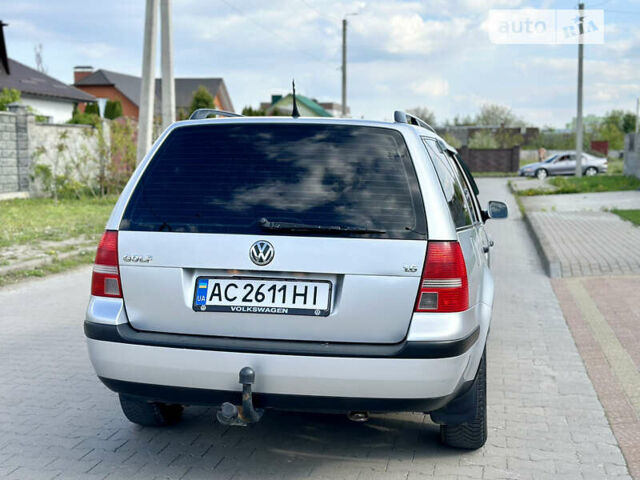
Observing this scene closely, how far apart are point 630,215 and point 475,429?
48.4ft

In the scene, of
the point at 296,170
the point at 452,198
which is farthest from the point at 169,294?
the point at 452,198

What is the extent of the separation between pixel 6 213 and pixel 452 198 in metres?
15.2

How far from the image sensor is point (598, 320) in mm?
7793

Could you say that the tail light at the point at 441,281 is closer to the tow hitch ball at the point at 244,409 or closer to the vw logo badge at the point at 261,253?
the vw logo badge at the point at 261,253

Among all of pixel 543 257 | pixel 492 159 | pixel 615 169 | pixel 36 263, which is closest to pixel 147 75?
pixel 36 263

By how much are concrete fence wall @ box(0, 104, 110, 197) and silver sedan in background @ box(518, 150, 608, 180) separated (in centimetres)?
2934

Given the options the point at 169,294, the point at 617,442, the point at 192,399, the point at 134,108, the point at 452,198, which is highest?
the point at 134,108

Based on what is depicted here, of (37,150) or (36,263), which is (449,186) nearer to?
(36,263)

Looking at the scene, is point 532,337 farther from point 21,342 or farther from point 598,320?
point 21,342

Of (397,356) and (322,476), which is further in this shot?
(322,476)

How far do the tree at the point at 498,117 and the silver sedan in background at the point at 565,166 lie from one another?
1584 inches

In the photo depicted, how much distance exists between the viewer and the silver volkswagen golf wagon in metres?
3.50

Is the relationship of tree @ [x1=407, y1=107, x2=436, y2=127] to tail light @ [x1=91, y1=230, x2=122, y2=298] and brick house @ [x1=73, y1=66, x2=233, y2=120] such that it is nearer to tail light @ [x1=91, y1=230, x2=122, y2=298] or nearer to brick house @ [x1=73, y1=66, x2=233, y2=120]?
brick house @ [x1=73, y1=66, x2=233, y2=120]

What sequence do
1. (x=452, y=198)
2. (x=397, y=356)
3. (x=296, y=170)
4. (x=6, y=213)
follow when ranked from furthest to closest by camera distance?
(x=6, y=213) → (x=452, y=198) → (x=296, y=170) → (x=397, y=356)
